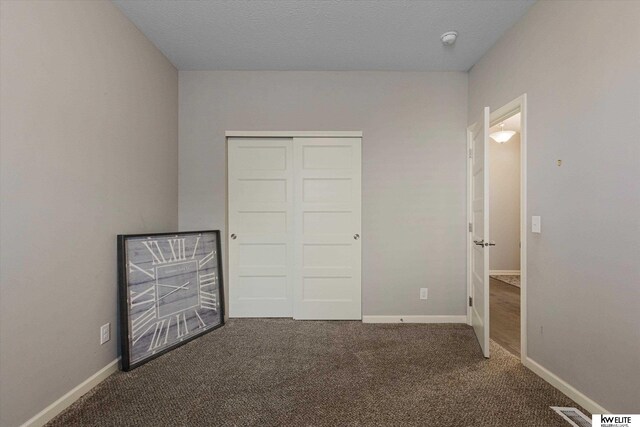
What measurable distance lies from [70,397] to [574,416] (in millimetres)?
3042

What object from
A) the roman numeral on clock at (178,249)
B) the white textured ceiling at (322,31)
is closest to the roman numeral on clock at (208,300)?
the roman numeral on clock at (178,249)

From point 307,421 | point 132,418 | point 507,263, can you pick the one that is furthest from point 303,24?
point 507,263

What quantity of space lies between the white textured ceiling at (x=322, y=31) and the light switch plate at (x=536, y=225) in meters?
1.60

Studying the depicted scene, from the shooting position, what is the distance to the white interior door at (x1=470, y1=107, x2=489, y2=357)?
2.39 metres

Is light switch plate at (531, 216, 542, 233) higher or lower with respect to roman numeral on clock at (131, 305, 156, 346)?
higher

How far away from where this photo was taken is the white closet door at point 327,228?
10.7 ft

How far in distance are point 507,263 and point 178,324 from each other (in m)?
5.65

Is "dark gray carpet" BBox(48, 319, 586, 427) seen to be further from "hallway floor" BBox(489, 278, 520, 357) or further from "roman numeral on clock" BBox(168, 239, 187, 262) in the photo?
"roman numeral on clock" BBox(168, 239, 187, 262)

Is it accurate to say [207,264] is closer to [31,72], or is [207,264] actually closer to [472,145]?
[31,72]

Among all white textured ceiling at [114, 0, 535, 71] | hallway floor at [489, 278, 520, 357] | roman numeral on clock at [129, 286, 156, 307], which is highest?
white textured ceiling at [114, 0, 535, 71]

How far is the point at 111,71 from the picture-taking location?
7.25 feet

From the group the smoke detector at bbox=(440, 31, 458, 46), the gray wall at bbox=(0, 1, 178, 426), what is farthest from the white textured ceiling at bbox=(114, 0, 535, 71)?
the gray wall at bbox=(0, 1, 178, 426)

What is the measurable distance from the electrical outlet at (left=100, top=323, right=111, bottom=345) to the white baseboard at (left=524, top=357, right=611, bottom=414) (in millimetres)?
3176

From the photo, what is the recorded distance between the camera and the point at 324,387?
1999mm
